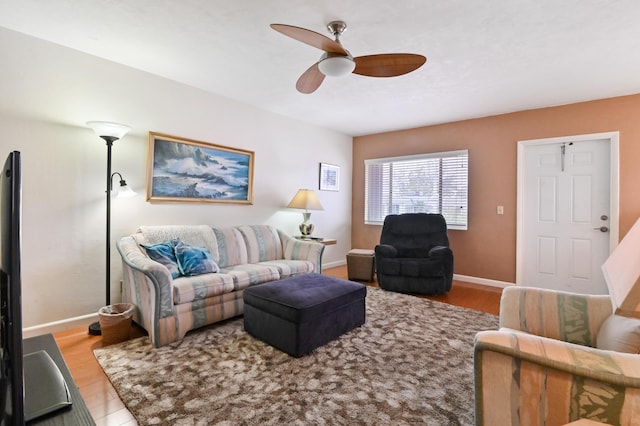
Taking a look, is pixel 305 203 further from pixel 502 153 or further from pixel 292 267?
pixel 502 153

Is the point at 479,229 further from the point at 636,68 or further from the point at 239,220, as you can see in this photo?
the point at 239,220

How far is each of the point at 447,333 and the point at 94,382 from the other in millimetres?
2643

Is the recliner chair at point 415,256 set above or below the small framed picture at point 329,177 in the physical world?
below

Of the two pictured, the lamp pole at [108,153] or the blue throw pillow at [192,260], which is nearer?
the lamp pole at [108,153]

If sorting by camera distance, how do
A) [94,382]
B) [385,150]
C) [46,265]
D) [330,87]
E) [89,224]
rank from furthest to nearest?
[385,150]
[330,87]
[89,224]
[46,265]
[94,382]

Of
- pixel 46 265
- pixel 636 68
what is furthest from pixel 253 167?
pixel 636 68

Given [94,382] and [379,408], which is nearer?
[379,408]

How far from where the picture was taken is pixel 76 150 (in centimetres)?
271

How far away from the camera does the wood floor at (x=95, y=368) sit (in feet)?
5.29

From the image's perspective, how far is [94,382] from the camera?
1899 mm

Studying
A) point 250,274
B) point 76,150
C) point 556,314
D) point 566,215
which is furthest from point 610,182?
point 76,150

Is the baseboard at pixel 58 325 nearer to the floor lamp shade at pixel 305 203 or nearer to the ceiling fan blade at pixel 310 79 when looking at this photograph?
the floor lamp shade at pixel 305 203

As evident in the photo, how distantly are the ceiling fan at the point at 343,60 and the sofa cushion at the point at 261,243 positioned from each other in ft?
6.70

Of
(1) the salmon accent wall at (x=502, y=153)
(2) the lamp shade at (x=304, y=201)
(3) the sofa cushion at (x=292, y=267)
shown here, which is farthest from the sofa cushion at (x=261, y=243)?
(1) the salmon accent wall at (x=502, y=153)
